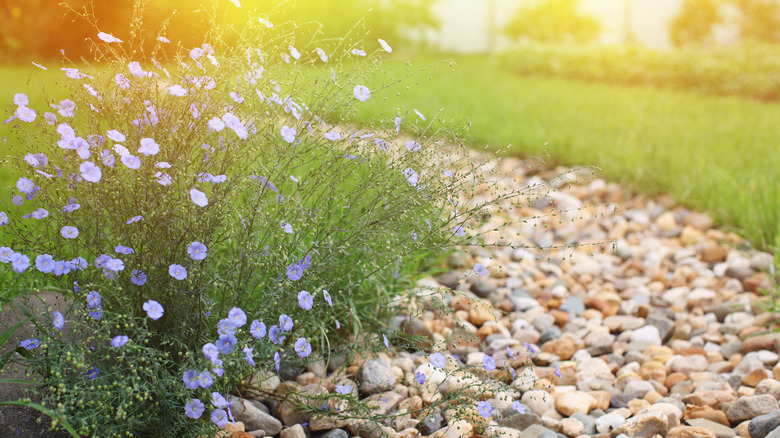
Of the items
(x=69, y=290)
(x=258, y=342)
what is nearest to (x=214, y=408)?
(x=258, y=342)

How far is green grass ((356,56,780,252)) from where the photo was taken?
3943 millimetres

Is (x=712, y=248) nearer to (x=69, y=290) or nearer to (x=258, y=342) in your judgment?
(x=258, y=342)

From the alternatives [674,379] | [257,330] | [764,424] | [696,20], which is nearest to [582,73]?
[696,20]

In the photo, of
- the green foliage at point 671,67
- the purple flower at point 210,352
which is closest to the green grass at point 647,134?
the green foliage at point 671,67

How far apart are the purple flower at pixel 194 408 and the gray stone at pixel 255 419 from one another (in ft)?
1.16

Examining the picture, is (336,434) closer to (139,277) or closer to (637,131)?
(139,277)

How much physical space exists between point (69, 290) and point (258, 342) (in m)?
0.47

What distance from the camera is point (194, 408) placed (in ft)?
4.74

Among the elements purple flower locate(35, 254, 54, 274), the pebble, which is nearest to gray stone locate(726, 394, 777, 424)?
the pebble

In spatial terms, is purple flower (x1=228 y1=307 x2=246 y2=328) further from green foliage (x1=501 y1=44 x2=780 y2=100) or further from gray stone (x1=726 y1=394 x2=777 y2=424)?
green foliage (x1=501 y1=44 x2=780 y2=100)

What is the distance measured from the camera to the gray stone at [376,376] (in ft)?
6.64

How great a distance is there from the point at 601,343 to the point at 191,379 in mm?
1745

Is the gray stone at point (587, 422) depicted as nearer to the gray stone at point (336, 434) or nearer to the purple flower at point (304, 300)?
the gray stone at point (336, 434)

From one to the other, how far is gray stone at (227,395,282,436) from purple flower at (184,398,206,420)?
0.35 m
